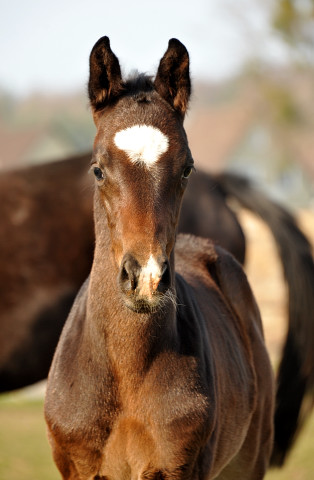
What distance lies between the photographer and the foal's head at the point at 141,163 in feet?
9.13

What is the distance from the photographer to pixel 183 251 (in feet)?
14.1

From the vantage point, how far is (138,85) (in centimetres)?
331

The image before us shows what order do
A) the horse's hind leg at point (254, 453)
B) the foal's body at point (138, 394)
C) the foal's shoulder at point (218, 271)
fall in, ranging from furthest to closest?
1. the foal's shoulder at point (218, 271)
2. the horse's hind leg at point (254, 453)
3. the foal's body at point (138, 394)

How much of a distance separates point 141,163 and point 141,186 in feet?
0.29

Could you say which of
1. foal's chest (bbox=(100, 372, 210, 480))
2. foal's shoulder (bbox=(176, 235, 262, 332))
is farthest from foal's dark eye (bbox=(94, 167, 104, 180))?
foal's shoulder (bbox=(176, 235, 262, 332))

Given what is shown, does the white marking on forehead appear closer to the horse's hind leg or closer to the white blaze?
the white blaze

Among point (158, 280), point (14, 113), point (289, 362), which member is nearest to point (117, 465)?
point (158, 280)

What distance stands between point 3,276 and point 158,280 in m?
3.29

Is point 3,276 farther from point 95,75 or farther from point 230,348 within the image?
point 95,75

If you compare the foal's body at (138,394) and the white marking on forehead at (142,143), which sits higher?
the white marking on forehead at (142,143)

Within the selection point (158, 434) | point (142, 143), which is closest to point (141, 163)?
point (142, 143)

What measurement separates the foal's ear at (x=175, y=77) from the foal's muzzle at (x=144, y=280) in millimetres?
846

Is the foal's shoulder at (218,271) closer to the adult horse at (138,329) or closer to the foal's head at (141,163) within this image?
the adult horse at (138,329)

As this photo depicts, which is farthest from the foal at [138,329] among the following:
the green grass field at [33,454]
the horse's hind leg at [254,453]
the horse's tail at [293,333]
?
the green grass field at [33,454]
